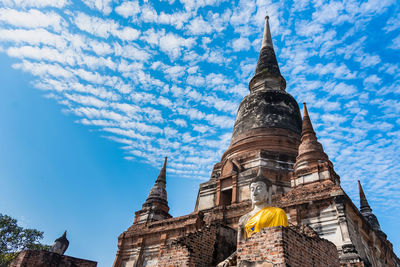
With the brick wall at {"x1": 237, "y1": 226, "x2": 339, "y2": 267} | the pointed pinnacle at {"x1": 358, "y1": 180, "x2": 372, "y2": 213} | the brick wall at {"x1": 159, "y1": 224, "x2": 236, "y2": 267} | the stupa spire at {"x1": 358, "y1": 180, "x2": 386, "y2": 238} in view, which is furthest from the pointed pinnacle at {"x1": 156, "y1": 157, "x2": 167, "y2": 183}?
the brick wall at {"x1": 237, "y1": 226, "x2": 339, "y2": 267}

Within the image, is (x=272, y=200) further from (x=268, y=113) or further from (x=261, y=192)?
(x=268, y=113)

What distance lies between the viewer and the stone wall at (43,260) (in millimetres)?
9219

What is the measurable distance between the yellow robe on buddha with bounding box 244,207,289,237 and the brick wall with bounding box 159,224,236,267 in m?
1.42

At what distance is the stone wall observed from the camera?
9.22 meters

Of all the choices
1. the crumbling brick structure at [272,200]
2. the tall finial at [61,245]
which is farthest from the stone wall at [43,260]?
the tall finial at [61,245]

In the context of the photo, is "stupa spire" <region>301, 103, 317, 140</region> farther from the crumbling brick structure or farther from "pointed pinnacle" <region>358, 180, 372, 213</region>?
"pointed pinnacle" <region>358, 180, 372, 213</region>

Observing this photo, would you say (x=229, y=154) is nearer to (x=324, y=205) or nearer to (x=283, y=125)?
(x=283, y=125)

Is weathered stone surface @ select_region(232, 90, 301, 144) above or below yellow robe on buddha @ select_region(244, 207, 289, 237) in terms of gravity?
above

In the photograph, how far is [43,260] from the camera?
9359 millimetres

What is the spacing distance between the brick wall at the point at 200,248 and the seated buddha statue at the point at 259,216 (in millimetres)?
870

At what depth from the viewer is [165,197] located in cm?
1928

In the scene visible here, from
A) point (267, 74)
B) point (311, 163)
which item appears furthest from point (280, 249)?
point (267, 74)

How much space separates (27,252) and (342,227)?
9891 mm

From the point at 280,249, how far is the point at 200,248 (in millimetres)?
3202
